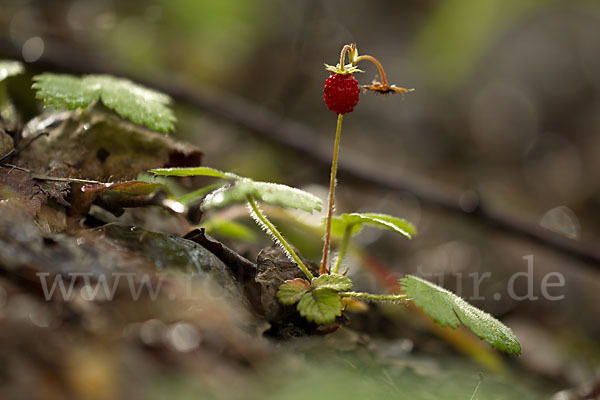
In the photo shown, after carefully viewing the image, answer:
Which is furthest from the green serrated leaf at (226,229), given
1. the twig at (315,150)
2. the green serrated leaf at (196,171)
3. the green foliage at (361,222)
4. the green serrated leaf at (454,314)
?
the twig at (315,150)

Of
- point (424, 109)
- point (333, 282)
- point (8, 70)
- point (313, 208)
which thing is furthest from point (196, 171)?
point (424, 109)

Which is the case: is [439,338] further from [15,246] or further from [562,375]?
[15,246]

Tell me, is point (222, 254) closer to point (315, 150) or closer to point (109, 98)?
point (109, 98)

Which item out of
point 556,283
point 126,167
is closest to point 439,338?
point 126,167

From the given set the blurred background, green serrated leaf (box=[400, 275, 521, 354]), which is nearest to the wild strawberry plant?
green serrated leaf (box=[400, 275, 521, 354])

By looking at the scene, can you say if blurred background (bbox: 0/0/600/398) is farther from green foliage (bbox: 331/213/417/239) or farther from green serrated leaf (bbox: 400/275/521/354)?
green serrated leaf (bbox: 400/275/521/354)

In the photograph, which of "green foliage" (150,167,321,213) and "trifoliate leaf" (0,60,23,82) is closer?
"green foliage" (150,167,321,213)

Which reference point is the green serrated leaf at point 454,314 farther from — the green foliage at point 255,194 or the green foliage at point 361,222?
the green foliage at point 255,194
